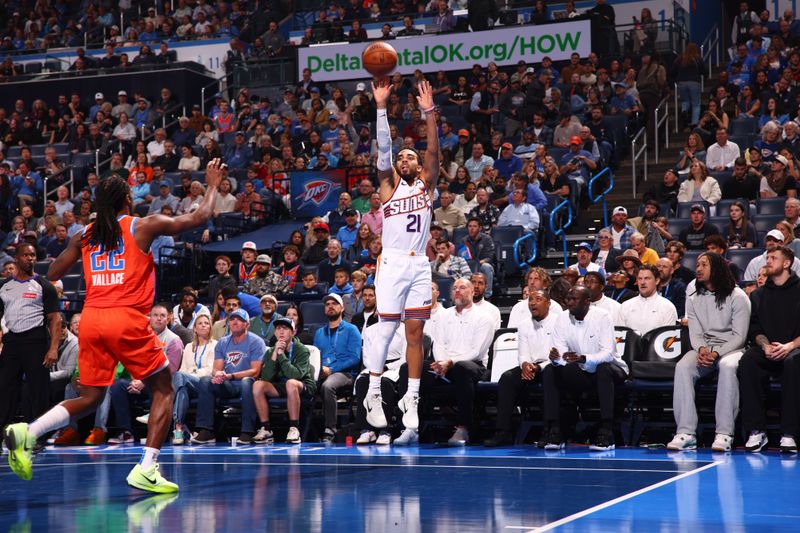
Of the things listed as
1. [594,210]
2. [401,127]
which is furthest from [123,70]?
[594,210]

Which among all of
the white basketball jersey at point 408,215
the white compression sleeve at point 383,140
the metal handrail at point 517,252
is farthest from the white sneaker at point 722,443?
the metal handrail at point 517,252

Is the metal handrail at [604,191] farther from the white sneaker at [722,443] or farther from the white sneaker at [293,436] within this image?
the white sneaker at [722,443]

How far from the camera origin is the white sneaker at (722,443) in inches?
348

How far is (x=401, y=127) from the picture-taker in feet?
64.1

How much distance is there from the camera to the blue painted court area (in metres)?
5.65

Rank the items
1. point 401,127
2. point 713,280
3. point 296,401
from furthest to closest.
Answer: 1. point 401,127
2. point 296,401
3. point 713,280

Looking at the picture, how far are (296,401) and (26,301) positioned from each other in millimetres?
2987

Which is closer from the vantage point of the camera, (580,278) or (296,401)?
(296,401)

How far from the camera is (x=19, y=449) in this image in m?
6.40

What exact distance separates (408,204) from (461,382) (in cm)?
213

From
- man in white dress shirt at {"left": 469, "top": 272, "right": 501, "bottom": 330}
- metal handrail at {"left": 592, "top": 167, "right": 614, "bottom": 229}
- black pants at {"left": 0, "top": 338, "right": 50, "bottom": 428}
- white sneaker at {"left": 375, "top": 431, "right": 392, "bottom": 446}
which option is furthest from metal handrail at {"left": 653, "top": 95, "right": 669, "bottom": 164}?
black pants at {"left": 0, "top": 338, "right": 50, "bottom": 428}

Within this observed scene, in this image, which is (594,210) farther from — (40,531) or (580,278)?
(40,531)

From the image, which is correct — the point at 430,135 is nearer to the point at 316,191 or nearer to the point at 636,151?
the point at 316,191

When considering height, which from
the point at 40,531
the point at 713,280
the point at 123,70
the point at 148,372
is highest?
the point at 123,70
